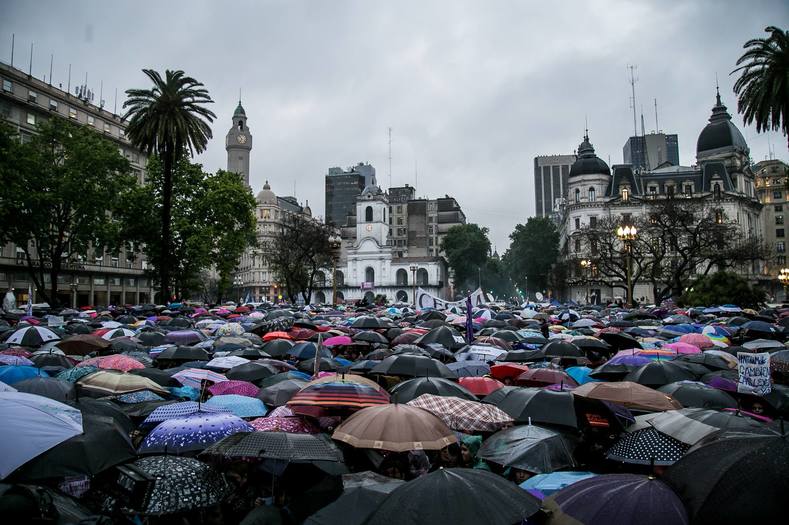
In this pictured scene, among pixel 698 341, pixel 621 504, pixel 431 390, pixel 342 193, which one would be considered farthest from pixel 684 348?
pixel 342 193

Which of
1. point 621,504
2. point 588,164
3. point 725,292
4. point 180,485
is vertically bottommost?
point 180,485

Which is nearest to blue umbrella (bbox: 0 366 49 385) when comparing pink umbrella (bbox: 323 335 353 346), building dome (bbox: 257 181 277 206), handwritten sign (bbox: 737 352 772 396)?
pink umbrella (bbox: 323 335 353 346)

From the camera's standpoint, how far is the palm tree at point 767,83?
27.1 m

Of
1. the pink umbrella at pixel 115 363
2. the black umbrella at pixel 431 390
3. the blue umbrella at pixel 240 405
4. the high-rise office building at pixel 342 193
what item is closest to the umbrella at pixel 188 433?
the blue umbrella at pixel 240 405

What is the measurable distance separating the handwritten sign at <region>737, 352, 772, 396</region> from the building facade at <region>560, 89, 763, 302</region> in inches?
2817

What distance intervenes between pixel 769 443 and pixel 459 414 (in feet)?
12.8

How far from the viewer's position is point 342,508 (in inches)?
213

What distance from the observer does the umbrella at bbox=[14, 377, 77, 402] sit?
341 inches

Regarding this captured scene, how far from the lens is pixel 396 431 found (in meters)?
6.93

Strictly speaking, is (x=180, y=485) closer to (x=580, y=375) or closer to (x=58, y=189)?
(x=580, y=375)

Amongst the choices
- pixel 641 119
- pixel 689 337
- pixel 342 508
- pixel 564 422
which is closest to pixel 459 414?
pixel 564 422

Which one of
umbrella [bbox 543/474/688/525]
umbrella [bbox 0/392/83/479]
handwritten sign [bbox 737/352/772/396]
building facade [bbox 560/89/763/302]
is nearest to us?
umbrella [bbox 543/474/688/525]

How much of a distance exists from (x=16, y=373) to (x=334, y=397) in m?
6.07

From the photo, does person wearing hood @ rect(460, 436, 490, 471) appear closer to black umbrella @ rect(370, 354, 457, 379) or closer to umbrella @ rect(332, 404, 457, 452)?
umbrella @ rect(332, 404, 457, 452)
